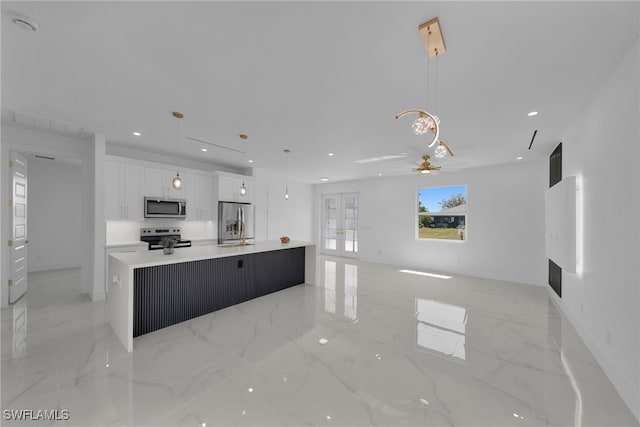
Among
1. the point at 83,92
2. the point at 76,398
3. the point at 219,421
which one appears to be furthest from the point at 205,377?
the point at 83,92

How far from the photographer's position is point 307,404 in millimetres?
1924

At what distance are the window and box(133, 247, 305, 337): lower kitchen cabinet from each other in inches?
166

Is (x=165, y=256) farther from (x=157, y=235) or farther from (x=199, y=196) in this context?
(x=199, y=196)

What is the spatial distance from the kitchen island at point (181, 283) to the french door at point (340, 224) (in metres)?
4.31

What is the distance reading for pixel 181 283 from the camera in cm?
343

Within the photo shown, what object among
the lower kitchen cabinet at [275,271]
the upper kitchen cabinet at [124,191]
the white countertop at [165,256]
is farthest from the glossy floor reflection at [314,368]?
the upper kitchen cabinet at [124,191]

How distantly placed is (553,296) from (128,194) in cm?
787

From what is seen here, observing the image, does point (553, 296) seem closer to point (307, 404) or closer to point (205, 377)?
point (307, 404)

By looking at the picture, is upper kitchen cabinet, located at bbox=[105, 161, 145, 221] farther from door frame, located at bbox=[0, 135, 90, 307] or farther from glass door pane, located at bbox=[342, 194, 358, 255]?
glass door pane, located at bbox=[342, 194, 358, 255]

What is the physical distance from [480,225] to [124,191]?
25.0ft

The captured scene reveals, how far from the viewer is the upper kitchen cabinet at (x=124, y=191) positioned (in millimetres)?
4512

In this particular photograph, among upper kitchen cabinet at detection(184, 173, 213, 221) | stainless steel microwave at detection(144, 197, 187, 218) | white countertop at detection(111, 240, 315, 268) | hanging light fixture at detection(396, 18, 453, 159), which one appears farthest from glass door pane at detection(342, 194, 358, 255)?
hanging light fixture at detection(396, 18, 453, 159)

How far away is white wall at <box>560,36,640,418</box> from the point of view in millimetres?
1961

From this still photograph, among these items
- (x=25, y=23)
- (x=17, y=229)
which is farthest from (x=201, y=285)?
(x=17, y=229)
